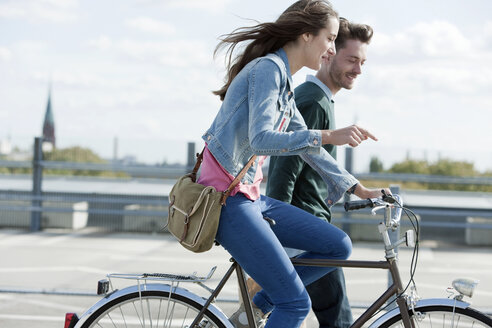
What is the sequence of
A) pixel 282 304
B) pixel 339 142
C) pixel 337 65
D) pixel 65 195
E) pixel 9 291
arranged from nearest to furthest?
1. pixel 339 142
2. pixel 282 304
3. pixel 337 65
4. pixel 9 291
5. pixel 65 195

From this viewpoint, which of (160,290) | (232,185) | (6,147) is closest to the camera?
(232,185)

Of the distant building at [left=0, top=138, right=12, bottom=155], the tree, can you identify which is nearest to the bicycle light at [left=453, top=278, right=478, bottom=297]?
the tree

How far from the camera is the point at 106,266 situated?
8.57 m

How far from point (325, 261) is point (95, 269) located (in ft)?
17.8

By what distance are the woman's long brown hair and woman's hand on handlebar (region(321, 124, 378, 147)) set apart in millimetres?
510

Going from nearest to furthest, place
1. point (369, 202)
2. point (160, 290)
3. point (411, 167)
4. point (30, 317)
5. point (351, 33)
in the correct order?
point (369, 202), point (160, 290), point (351, 33), point (30, 317), point (411, 167)

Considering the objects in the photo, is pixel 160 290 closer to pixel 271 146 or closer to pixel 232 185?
pixel 232 185

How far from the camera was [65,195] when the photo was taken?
11750 millimetres

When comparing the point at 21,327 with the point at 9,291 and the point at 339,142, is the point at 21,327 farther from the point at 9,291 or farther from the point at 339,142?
the point at 339,142

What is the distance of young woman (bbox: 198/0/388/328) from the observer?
2.90 meters

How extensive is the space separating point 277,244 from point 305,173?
1041mm

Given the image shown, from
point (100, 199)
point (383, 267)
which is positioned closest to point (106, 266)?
point (100, 199)

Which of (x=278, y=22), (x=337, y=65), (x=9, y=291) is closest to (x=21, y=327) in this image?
(x=9, y=291)

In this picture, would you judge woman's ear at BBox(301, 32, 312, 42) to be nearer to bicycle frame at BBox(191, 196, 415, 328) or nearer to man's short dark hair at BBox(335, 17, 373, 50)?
bicycle frame at BBox(191, 196, 415, 328)
